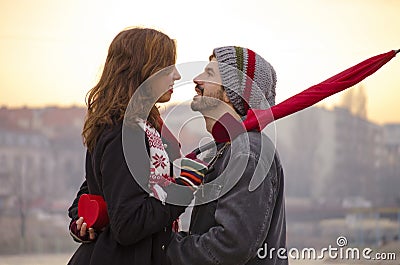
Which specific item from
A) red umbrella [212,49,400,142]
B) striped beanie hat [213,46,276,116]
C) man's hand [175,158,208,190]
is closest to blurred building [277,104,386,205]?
red umbrella [212,49,400,142]

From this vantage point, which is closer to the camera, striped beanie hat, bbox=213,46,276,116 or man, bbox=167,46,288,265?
man, bbox=167,46,288,265

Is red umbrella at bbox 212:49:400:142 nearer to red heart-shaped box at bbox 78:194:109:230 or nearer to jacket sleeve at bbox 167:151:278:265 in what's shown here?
jacket sleeve at bbox 167:151:278:265

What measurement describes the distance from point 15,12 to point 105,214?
2878mm

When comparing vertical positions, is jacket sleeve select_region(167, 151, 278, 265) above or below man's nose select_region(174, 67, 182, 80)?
below

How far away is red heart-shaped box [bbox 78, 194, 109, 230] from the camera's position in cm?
152

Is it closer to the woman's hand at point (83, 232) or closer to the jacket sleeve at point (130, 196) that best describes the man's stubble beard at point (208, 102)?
the jacket sleeve at point (130, 196)

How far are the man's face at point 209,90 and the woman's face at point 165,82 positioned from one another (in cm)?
6

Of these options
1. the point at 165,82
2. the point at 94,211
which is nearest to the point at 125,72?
the point at 165,82

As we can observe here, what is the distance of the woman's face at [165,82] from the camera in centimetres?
156

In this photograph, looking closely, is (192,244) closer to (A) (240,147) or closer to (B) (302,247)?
(A) (240,147)

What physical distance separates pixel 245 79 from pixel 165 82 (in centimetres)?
18

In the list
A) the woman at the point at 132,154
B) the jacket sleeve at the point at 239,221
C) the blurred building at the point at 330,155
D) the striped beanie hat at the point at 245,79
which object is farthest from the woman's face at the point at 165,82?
the blurred building at the point at 330,155

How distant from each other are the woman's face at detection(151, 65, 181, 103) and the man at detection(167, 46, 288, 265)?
2.3 inches

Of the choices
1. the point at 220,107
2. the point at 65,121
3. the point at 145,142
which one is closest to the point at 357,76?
the point at 220,107
